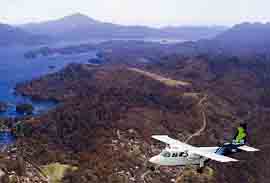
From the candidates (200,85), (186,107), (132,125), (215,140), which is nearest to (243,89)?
(200,85)

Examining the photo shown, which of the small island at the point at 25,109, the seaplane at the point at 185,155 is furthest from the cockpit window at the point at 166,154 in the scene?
the small island at the point at 25,109

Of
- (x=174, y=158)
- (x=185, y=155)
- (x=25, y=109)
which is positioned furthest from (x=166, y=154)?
(x=25, y=109)

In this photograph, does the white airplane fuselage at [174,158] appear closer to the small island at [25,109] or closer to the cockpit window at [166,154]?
the cockpit window at [166,154]

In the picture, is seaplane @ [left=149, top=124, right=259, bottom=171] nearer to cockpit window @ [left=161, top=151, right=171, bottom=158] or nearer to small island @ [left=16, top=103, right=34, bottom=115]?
cockpit window @ [left=161, top=151, right=171, bottom=158]

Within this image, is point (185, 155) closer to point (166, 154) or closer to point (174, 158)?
point (174, 158)

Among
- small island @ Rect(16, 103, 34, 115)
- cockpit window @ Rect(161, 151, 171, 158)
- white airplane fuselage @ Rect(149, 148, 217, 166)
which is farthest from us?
small island @ Rect(16, 103, 34, 115)

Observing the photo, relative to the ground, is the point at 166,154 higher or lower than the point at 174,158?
higher

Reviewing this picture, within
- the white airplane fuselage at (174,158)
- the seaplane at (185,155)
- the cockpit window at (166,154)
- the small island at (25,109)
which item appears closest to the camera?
the seaplane at (185,155)

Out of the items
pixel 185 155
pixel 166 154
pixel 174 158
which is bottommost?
pixel 174 158

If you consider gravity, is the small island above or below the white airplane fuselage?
below

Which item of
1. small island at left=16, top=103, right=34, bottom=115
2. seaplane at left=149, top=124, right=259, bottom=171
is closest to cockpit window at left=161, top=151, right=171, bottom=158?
seaplane at left=149, top=124, right=259, bottom=171

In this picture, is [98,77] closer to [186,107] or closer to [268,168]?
[186,107]
